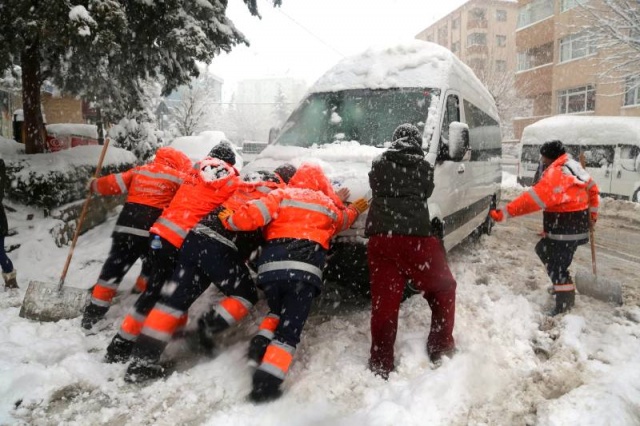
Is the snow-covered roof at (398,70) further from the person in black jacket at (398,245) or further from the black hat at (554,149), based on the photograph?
the person in black jacket at (398,245)

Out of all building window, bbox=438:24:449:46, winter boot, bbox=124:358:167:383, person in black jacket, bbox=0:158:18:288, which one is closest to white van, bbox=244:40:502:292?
winter boot, bbox=124:358:167:383

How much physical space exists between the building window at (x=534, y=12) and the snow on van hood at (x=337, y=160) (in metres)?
32.7

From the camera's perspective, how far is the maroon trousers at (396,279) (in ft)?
11.5

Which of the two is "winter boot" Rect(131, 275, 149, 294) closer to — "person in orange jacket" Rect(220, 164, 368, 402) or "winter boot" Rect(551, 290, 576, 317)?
"person in orange jacket" Rect(220, 164, 368, 402)

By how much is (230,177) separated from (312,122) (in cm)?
164

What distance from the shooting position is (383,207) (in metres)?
3.54

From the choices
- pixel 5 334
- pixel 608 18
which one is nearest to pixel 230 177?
pixel 5 334

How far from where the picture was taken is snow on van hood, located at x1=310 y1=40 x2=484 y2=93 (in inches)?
202

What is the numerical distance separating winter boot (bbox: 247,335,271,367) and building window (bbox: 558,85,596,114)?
2895cm

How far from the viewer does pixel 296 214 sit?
3.52 metres

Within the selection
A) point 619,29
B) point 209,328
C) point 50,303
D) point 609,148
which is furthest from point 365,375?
point 619,29

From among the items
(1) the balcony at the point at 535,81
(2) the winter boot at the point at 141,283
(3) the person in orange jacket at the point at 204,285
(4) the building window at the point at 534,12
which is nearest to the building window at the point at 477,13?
(4) the building window at the point at 534,12

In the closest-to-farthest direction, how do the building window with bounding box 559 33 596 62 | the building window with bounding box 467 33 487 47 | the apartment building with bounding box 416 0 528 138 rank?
1. the building window with bounding box 559 33 596 62
2. the apartment building with bounding box 416 0 528 138
3. the building window with bounding box 467 33 487 47

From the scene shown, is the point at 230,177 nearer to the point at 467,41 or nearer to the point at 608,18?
the point at 608,18
